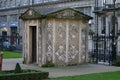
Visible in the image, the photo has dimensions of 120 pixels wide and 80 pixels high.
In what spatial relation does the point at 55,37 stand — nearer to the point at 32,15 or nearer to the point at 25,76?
the point at 32,15

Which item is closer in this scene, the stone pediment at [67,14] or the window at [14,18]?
the stone pediment at [67,14]

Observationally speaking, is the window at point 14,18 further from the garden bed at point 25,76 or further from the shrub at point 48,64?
the garden bed at point 25,76

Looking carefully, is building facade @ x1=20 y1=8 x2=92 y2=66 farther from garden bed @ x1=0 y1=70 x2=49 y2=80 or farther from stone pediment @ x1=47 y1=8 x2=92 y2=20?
garden bed @ x1=0 y1=70 x2=49 y2=80

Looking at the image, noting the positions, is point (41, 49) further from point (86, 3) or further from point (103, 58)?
point (86, 3)

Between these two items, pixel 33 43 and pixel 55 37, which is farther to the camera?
pixel 33 43

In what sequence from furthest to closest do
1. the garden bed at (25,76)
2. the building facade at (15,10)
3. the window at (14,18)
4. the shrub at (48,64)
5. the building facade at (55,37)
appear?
1. the window at (14,18)
2. the building facade at (15,10)
3. the building facade at (55,37)
4. the shrub at (48,64)
5. the garden bed at (25,76)

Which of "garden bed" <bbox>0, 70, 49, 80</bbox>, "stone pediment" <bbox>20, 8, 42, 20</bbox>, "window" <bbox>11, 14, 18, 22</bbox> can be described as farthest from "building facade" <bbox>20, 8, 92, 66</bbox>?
"window" <bbox>11, 14, 18, 22</bbox>

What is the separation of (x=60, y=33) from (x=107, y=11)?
27.1m

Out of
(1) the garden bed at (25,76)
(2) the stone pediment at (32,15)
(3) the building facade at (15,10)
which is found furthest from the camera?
(3) the building facade at (15,10)

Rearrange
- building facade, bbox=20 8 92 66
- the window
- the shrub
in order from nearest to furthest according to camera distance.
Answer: the shrub < building facade, bbox=20 8 92 66 < the window

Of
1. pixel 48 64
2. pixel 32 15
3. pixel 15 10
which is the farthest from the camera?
pixel 15 10

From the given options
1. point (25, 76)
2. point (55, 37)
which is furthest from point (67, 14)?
point (25, 76)

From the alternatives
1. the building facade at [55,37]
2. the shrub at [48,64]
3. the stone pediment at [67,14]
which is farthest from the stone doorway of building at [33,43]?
the stone pediment at [67,14]

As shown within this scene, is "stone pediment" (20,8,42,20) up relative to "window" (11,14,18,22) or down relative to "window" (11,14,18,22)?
down
